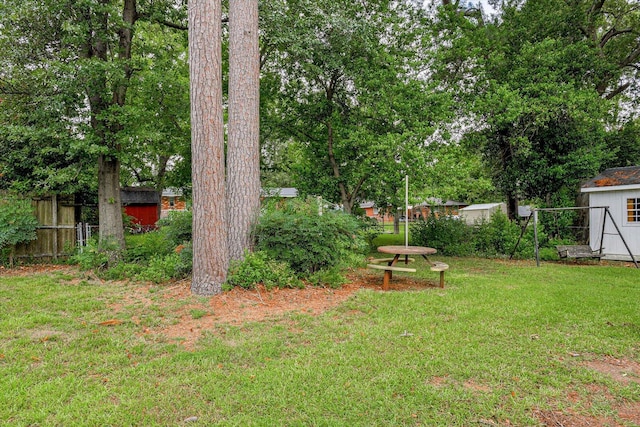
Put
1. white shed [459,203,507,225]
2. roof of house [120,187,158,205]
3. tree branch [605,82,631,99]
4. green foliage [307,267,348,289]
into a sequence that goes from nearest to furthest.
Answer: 1. green foliage [307,267,348,289]
2. tree branch [605,82,631,99]
3. roof of house [120,187,158,205]
4. white shed [459,203,507,225]

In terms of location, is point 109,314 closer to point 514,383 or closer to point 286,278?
point 286,278

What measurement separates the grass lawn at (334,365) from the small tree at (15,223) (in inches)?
124

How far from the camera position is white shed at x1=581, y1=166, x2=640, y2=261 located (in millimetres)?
9625

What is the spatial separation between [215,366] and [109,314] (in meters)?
2.30

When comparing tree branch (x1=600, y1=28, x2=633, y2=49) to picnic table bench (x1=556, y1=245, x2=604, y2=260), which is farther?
tree branch (x1=600, y1=28, x2=633, y2=49)

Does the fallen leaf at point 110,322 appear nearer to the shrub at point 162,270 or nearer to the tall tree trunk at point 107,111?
the shrub at point 162,270

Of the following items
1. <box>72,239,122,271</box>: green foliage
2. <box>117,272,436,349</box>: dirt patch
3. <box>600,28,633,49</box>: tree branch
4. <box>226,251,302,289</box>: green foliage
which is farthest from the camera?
<box>600,28,633,49</box>: tree branch

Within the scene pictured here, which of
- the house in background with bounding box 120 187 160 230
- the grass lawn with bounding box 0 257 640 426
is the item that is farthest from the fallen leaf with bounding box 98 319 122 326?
the house in background with bounding box 120 187 160 230

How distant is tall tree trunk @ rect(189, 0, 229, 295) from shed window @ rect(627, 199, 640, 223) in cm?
1125

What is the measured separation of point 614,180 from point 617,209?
86 cm

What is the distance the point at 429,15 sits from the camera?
11250 mm

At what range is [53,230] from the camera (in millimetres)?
8438

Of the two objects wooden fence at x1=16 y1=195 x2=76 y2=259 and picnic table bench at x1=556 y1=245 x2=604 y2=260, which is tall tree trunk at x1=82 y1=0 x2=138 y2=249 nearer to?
wooden fence at x1=16 y1=195 x2=76 y2=259

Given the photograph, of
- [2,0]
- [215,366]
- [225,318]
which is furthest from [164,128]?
[215,366]
